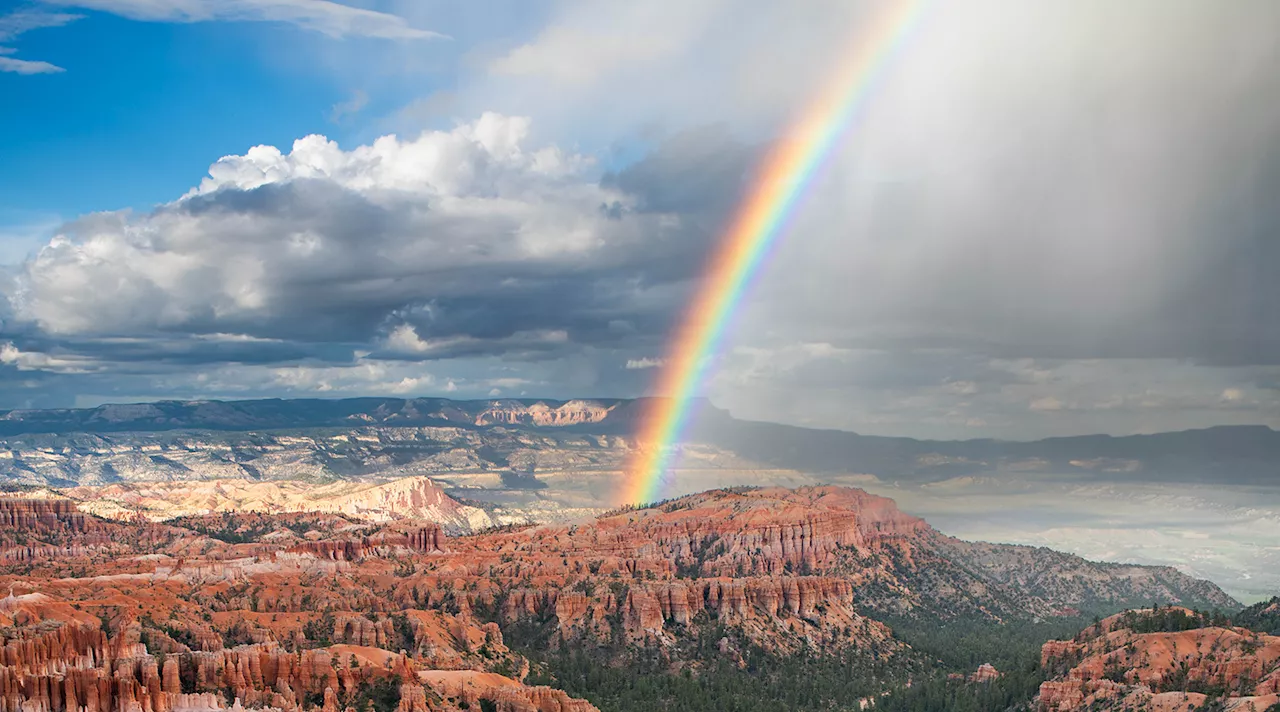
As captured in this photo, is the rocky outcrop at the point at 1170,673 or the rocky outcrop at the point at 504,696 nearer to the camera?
the rocky outcrop at the point at 504,696

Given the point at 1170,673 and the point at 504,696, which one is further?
the point at 1170,673

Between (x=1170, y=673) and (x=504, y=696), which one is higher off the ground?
(x=504, y=696)

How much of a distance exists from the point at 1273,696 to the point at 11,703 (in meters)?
124

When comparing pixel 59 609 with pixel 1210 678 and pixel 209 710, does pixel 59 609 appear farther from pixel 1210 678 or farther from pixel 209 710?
pixel 1210 678

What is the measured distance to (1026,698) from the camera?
19038cm

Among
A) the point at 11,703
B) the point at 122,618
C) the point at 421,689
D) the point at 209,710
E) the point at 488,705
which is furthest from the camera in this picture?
the point at 122,618

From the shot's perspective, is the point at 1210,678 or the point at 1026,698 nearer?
the point at 1210,678

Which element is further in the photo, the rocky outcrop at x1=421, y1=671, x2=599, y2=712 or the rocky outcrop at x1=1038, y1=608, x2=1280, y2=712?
the rocky outcrop at x1=1038, y1=608, x2=1280, y2=712

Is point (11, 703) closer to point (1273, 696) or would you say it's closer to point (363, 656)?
point (363, 656)

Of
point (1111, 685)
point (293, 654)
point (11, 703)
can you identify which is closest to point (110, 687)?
point (11, 703)

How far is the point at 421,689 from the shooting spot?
14200cm

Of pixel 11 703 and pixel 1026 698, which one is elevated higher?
pixel 11 703

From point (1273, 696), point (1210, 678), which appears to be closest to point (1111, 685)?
point (1210, 678)

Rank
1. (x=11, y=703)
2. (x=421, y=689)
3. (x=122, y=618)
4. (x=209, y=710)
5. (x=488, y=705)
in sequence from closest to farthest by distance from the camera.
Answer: (x=11, y=703) → (x=209, y=710) → (x=421, y=689) → (x=488, y=705) → (x=122, y=618)
